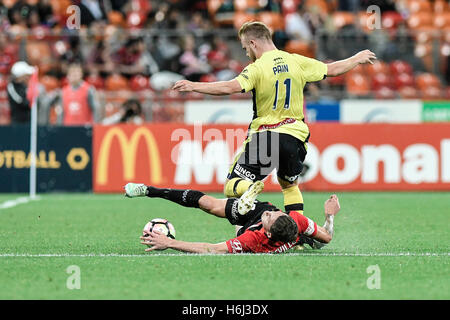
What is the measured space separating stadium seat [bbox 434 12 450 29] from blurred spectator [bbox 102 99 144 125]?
906cm

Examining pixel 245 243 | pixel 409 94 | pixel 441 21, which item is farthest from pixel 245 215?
pixel 441 21

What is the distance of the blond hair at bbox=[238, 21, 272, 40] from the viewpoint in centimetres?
905

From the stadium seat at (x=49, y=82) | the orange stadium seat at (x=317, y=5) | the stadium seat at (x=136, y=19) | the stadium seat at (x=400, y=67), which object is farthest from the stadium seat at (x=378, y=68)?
the stadium seat at (x=49, y=82)

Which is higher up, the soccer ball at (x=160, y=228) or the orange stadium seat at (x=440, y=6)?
the orange stadium seat at (x=440, y=6)

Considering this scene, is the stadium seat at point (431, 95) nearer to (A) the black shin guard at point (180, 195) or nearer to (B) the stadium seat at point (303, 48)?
(B) the stadium seat at point (303, 48)

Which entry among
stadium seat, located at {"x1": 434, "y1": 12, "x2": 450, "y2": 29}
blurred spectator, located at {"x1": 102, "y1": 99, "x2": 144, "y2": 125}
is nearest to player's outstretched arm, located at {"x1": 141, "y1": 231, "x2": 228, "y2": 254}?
blurred spectator, located at {"x1": 102, "y1": 99, "x2": 144, "y2": 125}

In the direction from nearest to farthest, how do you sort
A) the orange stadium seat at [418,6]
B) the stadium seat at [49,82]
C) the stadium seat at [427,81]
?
the stadium seat at [49,82], the stadium seat at [427,81], the orange stadium seat at [418,6]

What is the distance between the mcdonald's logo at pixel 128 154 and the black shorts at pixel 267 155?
7.62 meters

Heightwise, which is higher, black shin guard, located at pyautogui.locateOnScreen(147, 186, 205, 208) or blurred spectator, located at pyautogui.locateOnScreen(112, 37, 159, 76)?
blurred spectator, located at pyautogui.locateOnScreen(112, 37, 159, 76)

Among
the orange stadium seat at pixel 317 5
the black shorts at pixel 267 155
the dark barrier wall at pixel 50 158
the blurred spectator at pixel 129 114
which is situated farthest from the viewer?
the orange stadium seat at pixel 317 5

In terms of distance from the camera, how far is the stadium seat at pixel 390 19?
22328 mm

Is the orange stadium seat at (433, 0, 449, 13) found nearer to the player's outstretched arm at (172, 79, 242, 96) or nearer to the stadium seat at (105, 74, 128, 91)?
the stadium seat at (105, 74, 128, 91)
